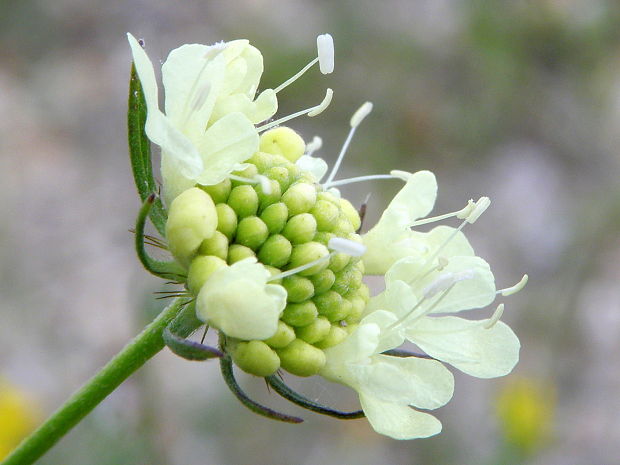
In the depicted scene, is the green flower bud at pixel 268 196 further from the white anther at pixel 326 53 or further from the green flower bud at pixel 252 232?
the white anther at pixel 326 53

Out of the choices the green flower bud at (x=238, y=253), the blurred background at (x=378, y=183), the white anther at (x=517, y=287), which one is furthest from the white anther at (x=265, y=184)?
the blurred background at (x=378, y=183)

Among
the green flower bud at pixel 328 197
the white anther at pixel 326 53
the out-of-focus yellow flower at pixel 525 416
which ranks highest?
A: the white anther at pixel 326 53

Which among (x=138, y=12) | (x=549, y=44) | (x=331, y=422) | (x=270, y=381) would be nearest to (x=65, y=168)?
(x=138, y=12)

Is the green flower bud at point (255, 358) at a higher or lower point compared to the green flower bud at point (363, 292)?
lower

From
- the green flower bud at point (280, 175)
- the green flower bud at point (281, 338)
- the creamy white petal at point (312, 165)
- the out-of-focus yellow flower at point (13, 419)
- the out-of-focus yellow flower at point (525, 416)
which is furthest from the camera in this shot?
the out-of-focus yellow flower at point (525, 416)

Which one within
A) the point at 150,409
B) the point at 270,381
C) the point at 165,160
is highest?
the point at 165,160

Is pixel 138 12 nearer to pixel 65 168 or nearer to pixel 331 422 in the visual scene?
pixel 65 168
